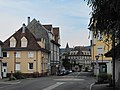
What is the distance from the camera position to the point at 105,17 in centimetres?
1508

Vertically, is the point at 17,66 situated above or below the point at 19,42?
below

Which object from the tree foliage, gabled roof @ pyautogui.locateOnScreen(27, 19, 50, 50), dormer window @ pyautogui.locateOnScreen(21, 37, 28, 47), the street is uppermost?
gabled roof @ pyautogui.locateOnScreen(27, 19, 50, 50)

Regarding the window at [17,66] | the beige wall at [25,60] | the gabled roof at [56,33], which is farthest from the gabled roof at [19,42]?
the gabled roof at [56,33]

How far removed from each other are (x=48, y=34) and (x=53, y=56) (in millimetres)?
10175

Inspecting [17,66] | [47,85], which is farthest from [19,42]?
[47,85]

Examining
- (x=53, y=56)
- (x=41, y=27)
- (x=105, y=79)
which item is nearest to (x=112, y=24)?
(x=105, y=79)

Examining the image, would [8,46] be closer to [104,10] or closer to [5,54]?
[5,54]

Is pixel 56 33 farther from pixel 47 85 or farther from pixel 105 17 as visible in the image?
pixel 105 17

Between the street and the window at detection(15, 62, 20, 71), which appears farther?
the window at detection(15, 62, 20, 71)

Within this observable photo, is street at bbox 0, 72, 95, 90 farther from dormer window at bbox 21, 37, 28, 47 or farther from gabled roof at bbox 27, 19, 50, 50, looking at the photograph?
gabled roof at bbox 27, 19, 50, 50

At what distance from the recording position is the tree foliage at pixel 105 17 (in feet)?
46.1

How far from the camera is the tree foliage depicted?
1406 cm

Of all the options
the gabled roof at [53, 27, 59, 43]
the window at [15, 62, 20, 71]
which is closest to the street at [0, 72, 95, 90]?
the window at [15, 62, 20, 71]

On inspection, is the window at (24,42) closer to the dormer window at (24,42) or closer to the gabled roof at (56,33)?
the dormer window at (24,42)
